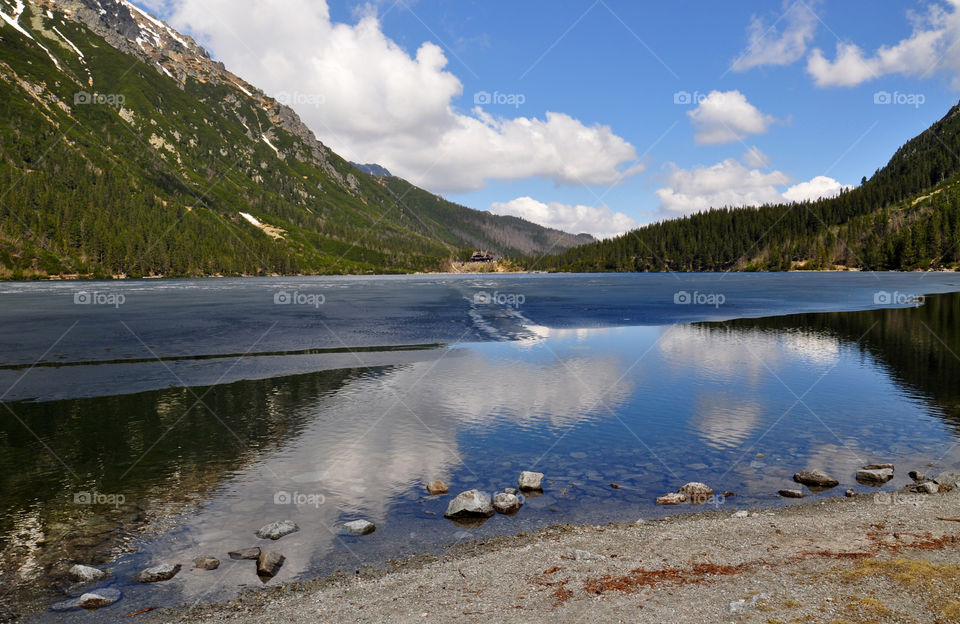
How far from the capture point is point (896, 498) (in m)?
15.1

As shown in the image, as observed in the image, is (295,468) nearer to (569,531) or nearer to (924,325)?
(569,531)

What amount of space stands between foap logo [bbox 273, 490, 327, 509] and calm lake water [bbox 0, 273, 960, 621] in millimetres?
88

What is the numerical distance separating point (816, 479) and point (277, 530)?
15.8 metres

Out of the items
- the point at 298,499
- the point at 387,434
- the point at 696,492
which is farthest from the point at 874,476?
the point at 298,499

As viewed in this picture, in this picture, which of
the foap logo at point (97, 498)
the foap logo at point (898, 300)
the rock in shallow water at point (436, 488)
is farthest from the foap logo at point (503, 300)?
the foap logo at point (97, 498)

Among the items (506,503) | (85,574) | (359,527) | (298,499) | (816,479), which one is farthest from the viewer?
(816,479)

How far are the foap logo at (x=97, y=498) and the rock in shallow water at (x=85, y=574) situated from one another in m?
4.26

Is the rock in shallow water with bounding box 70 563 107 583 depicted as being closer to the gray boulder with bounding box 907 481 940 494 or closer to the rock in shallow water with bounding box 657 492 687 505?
the rock in shallow water with bounding box 657 492 687 505

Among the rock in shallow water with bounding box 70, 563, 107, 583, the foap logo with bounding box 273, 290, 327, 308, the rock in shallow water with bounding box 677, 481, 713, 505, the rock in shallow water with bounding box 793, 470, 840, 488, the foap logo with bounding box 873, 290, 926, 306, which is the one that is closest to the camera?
the rock in shallow water with bounding box 70, 563, 107, 583

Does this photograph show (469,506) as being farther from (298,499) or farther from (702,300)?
(702,300)

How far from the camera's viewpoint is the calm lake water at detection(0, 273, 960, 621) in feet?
45.2

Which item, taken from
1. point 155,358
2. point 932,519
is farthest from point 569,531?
point 155,358

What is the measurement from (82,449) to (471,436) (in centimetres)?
1493

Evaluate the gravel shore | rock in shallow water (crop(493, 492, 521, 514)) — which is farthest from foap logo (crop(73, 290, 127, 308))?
the gravel shore
